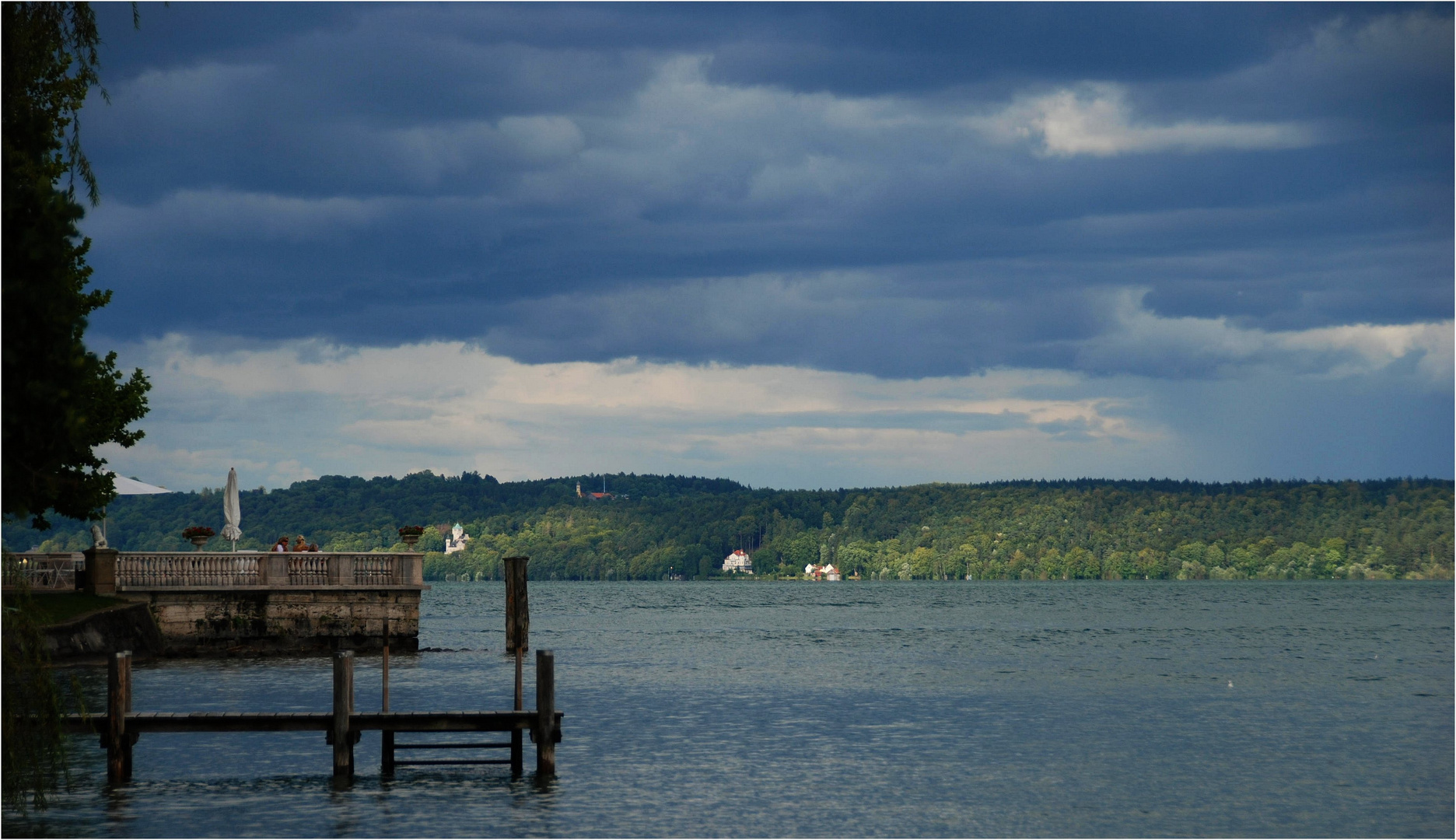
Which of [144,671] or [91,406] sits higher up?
[91,406]

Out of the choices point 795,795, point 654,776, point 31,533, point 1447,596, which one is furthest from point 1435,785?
point 1447,596

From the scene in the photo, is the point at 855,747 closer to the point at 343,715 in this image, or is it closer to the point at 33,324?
the point at 343,715

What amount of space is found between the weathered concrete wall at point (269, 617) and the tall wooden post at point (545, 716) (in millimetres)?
22077

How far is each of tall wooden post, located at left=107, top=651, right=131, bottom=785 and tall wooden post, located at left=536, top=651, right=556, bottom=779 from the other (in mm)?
6302

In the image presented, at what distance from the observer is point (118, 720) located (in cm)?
2389

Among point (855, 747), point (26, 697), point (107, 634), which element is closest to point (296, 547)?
point (107, 634)

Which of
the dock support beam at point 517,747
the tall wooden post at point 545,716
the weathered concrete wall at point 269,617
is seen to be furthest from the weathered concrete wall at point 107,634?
the tall wooden post at point 545,716

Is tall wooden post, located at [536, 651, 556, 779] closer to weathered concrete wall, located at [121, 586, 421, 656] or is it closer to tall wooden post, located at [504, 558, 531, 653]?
weathered concrete wall, located at [121, 586, 421, 656]

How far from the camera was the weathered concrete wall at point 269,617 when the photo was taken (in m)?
45.3

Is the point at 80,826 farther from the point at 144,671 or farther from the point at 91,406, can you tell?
the point at 144,671

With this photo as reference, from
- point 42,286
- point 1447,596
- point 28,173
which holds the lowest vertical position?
point 1447,596

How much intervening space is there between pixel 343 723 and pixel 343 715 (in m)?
0.14

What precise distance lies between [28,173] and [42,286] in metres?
3.00

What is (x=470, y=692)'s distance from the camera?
4138cm
